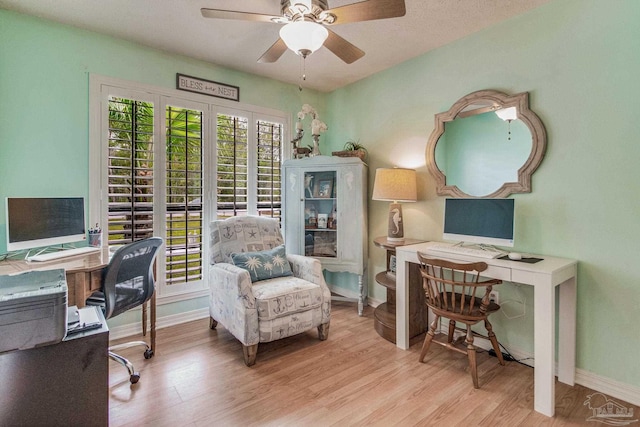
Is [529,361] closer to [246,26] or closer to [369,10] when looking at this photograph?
[369,10]

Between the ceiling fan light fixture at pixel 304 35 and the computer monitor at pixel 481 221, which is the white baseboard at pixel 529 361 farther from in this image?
the ceiling fan light fixture at pixel 304 35

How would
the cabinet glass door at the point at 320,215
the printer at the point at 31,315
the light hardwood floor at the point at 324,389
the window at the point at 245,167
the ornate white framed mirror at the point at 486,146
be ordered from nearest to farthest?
the printer at the point at 31,315 → the light hardwood floor at the point at 324,389 → the ornate white framed mirror at the point at 486,146 → the window at the point at 245,167 → the cabinet glass door at the point at 320,215

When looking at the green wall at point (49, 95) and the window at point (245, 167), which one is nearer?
the green wall at point (49, 95)

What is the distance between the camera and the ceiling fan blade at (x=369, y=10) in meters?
1.52

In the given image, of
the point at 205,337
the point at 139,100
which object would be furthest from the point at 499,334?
the point at 139,100

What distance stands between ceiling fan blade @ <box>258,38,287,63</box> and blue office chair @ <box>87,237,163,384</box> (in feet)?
4.93

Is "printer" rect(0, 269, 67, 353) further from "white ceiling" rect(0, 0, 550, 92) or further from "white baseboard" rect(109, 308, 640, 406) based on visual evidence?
"white ceiling" rect(0, 0, 550, 92)

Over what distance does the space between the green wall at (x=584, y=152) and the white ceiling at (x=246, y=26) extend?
0.86 feet

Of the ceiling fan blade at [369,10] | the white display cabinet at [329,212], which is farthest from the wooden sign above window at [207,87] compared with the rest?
the ceiling fan blade at [369,10]

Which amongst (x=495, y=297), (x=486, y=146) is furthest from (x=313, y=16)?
(x=495, y=297)

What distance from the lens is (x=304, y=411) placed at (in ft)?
5.74

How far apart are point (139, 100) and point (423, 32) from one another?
247cm

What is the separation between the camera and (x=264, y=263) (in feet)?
8.69

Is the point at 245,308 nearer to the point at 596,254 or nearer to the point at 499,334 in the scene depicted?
the point at 499,334
